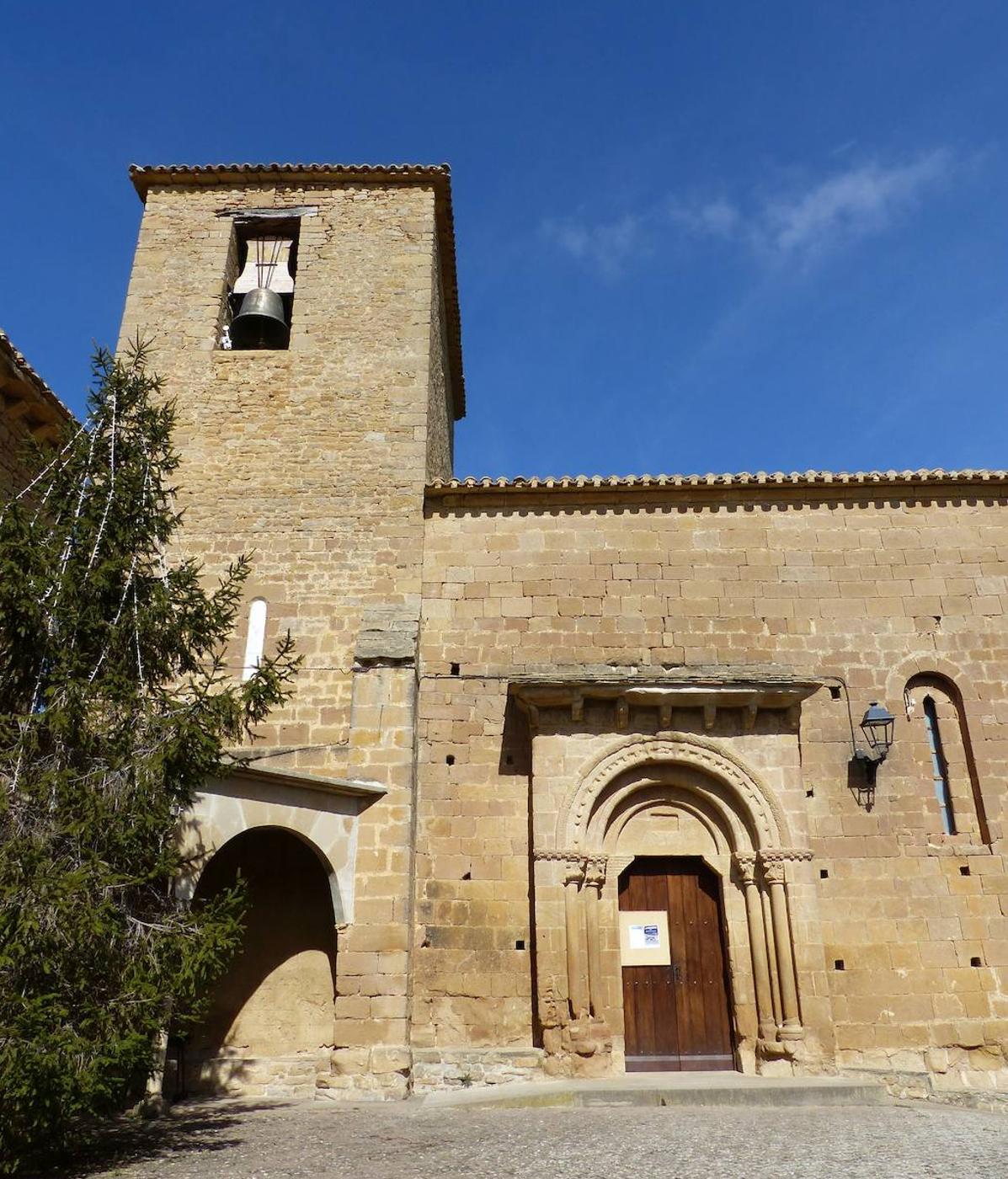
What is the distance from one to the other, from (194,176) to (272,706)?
8500 mm

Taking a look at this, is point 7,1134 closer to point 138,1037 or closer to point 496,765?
point 138,1037

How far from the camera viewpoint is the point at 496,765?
983cm

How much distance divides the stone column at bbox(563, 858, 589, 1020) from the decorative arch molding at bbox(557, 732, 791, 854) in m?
0.26

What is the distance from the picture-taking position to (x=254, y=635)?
10.5 meters

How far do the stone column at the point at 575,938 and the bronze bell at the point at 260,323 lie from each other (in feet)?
27.3

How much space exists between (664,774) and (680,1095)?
3065mm

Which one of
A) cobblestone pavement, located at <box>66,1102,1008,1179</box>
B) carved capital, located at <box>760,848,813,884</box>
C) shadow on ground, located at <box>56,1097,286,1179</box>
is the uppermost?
carved capital, located at <box>760,848,813,884</box>

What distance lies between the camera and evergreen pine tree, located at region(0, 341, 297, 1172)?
534cm

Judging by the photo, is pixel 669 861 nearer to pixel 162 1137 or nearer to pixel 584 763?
pixel 584 763

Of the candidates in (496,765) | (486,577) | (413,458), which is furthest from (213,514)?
(496,765)

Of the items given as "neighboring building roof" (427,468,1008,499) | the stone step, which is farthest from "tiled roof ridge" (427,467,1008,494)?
the stone step

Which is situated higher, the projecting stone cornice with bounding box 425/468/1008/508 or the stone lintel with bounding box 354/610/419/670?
the projecting stone cornice with bounding box 425/468/1008/508

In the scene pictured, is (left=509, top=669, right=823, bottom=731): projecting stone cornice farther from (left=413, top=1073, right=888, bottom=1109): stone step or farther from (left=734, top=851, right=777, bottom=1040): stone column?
(left=413, top=1073, right=888, bottom=1109): stone step

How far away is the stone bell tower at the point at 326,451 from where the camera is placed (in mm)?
8766
